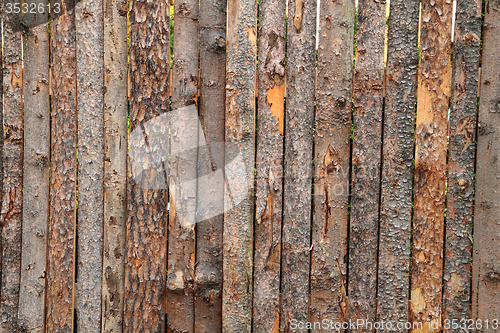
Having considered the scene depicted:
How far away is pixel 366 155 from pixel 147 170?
160 centimetres

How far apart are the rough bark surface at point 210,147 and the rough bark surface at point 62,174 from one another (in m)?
0.99

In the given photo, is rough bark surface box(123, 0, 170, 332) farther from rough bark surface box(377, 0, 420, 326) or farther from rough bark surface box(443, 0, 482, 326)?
rough bark surface box(443, 0, 482, 326)

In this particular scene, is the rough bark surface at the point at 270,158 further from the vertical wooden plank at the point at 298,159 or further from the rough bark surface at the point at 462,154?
the rough bark surface at the point at 462,154

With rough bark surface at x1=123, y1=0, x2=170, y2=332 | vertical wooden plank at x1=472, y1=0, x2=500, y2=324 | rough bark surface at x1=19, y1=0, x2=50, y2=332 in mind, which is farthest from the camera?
rough bark surface at x1=19, y1=0, x2=50, y2=332

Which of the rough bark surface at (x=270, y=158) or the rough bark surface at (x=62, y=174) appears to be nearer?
the rough bark surface at (x=270, y=158)

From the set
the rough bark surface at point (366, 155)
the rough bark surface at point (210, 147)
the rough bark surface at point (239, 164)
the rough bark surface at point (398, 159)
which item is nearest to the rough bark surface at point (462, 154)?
the rough bark surface at point (398, 159)

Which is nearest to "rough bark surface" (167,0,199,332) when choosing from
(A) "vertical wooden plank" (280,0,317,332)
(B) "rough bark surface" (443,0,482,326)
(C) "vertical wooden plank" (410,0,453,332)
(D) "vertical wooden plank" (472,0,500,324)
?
(A) "vertical wooden plank" (280,0,317,332)

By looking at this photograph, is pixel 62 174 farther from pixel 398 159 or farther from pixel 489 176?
pixel 489 176

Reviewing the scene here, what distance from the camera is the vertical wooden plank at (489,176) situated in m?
2.03

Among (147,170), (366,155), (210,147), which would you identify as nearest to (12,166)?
(147,170)

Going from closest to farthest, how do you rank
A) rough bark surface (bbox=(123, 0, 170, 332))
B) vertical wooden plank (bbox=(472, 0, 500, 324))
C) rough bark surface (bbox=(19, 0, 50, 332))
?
1. vertical wooden plank (bbox=(472, 0, 500, 324))
2. rough bark surface (bbox=(123, 0, 170, 332))
3. rough bark surface (bbox=(19, 0, 50, 332))

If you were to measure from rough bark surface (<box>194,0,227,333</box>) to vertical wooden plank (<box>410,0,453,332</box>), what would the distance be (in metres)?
1.43

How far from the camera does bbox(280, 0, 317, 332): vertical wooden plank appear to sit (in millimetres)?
2092

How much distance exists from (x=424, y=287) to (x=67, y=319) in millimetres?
2702
